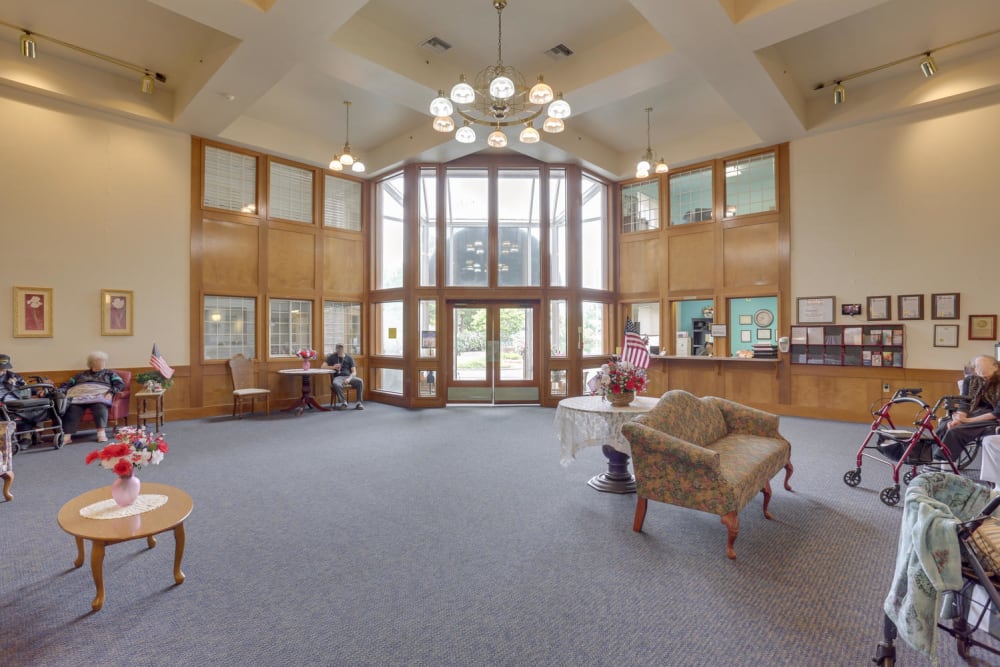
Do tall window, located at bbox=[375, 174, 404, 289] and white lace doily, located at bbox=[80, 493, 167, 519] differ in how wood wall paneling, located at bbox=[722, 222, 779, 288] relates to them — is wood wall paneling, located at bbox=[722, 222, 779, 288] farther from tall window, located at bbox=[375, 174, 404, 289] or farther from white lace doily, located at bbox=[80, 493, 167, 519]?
white lace doily, located at bbox=[80, 493, 167, 519]

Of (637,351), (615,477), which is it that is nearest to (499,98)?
(637,351)

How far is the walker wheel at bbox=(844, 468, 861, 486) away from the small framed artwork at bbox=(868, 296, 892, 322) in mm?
4040

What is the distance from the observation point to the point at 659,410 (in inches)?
137

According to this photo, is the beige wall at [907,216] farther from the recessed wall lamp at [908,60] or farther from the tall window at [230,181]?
the tall window at [230,181]

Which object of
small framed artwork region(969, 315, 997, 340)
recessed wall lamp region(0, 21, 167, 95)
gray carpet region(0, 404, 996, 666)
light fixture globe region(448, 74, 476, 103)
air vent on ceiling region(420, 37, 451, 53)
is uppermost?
air vent on ceiling region(420, 37, 451, 53)

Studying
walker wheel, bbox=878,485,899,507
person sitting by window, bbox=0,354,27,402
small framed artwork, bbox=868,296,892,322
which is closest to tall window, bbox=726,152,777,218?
small framed artwork, bbox=868,296,892,322

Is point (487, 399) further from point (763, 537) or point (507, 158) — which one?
point (763, 537)

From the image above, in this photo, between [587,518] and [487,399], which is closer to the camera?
[587,518]

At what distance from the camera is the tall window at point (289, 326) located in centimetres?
862

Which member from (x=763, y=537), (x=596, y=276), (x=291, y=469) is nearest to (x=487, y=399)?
(x=596, y=276)

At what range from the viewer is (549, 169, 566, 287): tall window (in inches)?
356

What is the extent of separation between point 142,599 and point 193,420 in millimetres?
5793

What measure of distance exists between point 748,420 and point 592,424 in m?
1.38

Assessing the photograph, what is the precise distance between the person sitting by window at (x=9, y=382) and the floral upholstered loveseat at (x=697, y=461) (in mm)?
7177
